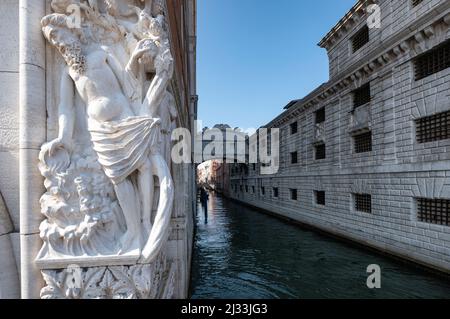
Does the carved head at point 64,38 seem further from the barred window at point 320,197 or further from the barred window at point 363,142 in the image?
the barred window at point 320,197

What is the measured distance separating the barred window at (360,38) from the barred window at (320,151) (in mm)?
5674

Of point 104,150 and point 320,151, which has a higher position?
point 320,151

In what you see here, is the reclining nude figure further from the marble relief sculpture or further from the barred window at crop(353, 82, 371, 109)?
the barred window at crop(353, 82, 371, 109)

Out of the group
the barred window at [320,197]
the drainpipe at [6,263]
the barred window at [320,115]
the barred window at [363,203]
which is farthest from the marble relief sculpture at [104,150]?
the barred window at [320,115]

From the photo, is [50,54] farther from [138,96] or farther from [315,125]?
[315,125]

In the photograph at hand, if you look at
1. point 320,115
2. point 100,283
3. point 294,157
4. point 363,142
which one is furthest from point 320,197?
point 100,283

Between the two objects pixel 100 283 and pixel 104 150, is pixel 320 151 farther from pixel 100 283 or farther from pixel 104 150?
pixel 100 283

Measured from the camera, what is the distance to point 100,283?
7.20 feet

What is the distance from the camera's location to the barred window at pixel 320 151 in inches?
578

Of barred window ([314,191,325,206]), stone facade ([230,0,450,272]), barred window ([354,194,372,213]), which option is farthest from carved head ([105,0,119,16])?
barred window ([314,191,325,206])

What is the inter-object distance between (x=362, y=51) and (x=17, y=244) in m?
15.0

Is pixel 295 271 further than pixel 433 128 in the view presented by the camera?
No

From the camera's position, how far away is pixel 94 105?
2.22 metres

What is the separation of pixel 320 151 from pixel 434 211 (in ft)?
24.8
